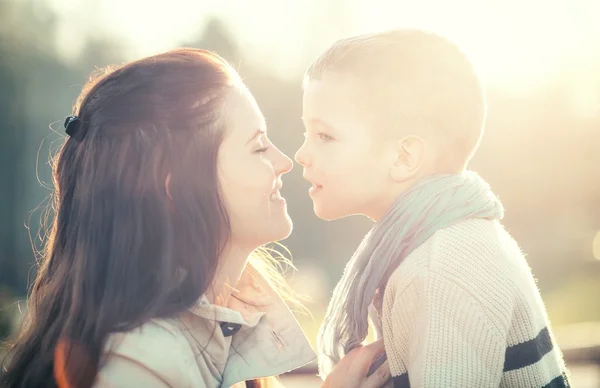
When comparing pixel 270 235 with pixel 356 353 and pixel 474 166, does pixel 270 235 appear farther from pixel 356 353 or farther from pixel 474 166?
pixel 474 166

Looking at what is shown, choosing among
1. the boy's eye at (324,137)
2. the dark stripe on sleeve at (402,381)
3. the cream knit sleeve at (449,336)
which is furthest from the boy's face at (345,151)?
the dark stripe on sleeve at (402,381)

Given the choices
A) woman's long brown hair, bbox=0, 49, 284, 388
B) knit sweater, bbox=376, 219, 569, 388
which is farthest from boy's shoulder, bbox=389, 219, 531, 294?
woman's long brown hair, bbox=0, 49, 284, 388

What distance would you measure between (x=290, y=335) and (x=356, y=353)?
419 millimetres

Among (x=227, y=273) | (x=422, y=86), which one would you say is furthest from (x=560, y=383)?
(x=227, y=273)

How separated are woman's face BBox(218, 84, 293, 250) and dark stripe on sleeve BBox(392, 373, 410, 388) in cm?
80

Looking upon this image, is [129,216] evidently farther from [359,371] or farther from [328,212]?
[359,371]

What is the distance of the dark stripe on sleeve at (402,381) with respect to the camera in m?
2.55

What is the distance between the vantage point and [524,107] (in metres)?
24.1

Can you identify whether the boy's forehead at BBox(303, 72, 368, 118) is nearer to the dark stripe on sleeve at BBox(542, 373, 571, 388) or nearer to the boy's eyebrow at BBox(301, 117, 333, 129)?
the boy's eyebrow at BBox(301, 117, 333, 129)

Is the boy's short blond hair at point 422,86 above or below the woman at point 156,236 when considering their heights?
above

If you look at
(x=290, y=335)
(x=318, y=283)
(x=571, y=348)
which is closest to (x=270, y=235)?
(x=290, y=335)

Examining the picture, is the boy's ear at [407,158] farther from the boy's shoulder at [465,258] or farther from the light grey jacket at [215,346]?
the light grey jacket at [215,346]

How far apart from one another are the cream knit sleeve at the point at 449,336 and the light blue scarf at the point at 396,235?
0.80 ft

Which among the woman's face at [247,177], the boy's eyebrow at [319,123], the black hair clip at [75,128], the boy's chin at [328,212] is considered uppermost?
the black hair clip at [75,128]
